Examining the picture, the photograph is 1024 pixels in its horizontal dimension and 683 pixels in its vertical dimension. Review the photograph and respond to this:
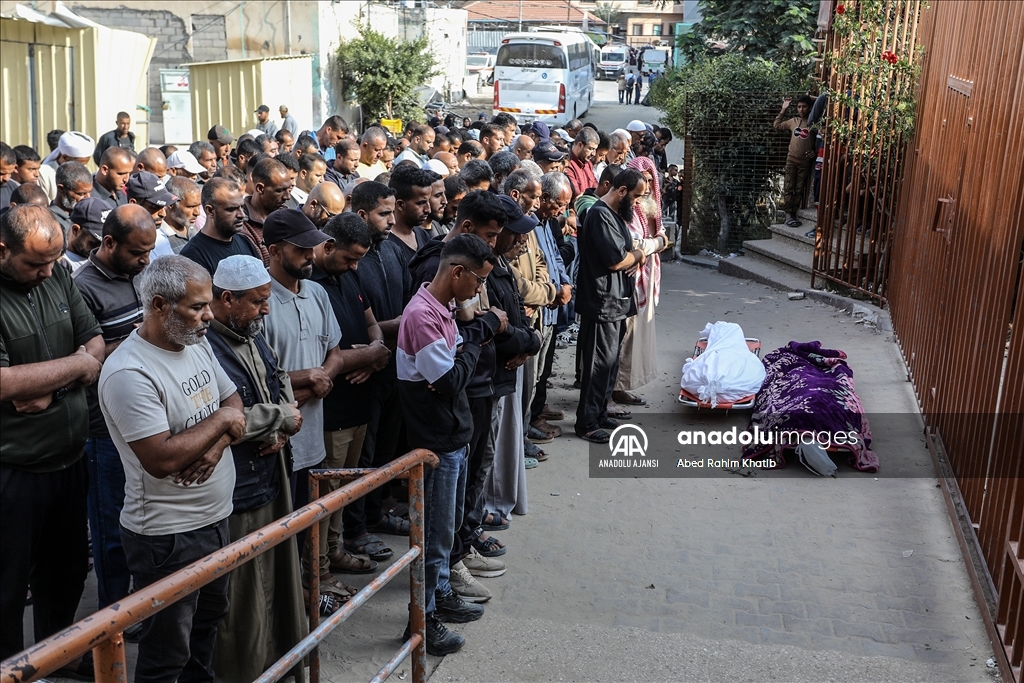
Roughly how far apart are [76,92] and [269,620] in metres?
15.0

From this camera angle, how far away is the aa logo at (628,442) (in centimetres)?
701

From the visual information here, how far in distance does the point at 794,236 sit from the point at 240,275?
10496 millimetres

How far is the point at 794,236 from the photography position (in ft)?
42.2

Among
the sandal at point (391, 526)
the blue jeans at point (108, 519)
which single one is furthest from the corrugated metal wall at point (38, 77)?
the blue jeans at point (108, 519)

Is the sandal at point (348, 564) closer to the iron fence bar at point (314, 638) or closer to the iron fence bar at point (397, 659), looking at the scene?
the iron fence bar at point (397, 659)

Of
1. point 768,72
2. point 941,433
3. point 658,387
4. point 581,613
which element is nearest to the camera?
point 581,613

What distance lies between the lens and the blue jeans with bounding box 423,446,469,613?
14.0ft

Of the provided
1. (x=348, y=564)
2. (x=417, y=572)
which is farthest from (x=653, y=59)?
(x=417, y=572)

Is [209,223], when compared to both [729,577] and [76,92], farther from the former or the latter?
[76,92]

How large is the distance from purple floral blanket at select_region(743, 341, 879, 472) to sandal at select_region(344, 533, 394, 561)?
281 cm

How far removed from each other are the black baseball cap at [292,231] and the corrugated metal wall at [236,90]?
55.7 ft

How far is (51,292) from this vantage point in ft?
12.1

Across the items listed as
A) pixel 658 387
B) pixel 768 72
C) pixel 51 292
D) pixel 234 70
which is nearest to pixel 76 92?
pixel 234 70

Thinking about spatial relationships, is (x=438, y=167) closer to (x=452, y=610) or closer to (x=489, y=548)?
(x=489, y=548)
